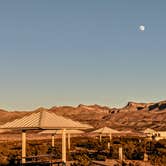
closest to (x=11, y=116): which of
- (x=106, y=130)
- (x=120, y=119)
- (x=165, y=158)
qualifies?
(x=120, y=119)

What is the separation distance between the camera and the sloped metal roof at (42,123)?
17.1m

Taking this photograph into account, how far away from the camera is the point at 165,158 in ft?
81.1

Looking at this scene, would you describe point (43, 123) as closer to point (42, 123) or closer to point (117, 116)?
point (42, 123)

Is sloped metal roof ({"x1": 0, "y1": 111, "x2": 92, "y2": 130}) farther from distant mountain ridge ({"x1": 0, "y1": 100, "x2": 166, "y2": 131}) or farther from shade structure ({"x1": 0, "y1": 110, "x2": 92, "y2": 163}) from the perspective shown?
distant mountain ridge ({"x1": 0, "y1": 100, "x2": 166, "y2": 131})

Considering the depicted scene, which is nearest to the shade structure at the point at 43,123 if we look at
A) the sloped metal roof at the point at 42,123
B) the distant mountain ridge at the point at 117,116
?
the sloped metal roof at the point at 42,123

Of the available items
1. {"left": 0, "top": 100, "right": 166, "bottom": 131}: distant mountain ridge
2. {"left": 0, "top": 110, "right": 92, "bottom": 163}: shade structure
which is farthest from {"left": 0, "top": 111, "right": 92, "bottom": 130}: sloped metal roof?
{"left": 0, "top": 100, "right": 166, "bottom": 131}: distant mountain ridge

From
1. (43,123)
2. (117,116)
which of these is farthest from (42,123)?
(117,116)

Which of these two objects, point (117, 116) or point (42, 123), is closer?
point (42, 123)

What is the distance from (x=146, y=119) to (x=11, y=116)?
52926 millimetres

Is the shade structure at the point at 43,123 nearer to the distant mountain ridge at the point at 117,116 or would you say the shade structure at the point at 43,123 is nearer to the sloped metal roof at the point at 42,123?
the sloped metal roof at the point at 42,123

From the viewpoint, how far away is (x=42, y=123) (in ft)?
56.1

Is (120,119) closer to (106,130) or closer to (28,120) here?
(106,130)

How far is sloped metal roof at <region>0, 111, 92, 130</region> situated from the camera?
674 inches

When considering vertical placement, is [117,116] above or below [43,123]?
above
